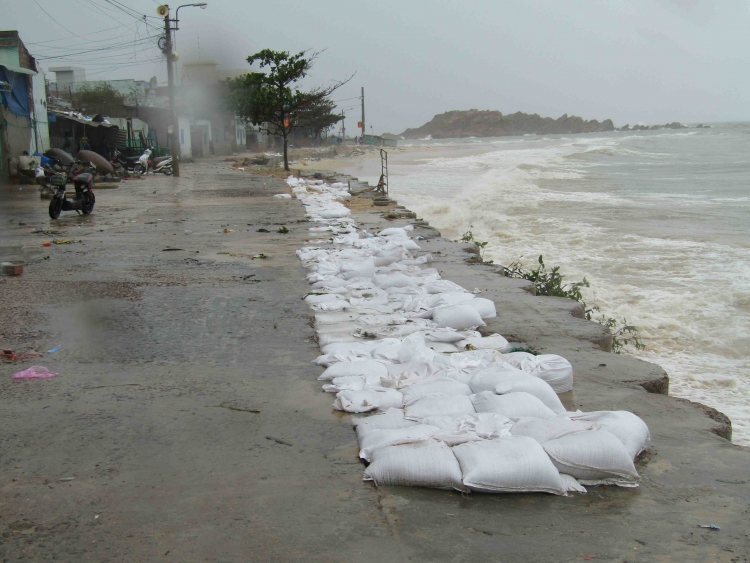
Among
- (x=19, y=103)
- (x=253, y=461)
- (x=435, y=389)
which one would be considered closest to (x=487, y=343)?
(x=435, y=389)

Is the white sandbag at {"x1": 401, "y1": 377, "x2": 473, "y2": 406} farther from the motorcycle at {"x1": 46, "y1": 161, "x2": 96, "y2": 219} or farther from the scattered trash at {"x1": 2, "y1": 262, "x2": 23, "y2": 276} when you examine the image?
the motorcycle at {"x1": 46, "y1": 161, "x2": 96, "y2": 219}

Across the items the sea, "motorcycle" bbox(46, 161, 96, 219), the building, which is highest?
the building

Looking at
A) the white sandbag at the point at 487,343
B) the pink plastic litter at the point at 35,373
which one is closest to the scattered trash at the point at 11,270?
the pink plastic litter at the point at 35,373

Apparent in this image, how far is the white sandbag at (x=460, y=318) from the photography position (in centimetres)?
391

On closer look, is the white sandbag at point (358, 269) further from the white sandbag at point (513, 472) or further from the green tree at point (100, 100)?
the green tree at point (100, 100)

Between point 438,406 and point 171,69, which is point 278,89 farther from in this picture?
point 438,406

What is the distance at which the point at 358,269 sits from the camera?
5398mm

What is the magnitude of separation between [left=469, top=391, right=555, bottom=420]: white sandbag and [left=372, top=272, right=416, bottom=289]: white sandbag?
2365 millimetres

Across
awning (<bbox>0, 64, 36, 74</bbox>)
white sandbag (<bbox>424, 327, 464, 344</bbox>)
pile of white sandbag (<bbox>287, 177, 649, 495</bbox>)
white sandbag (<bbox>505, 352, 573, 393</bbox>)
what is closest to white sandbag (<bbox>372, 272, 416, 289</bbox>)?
pile of white sandbag (<bbox>287, 177, 649, 495</bbox>)

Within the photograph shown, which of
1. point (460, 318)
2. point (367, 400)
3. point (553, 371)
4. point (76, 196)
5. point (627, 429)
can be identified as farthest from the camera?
point (76, 196)

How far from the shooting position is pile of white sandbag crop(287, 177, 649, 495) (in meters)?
2.14

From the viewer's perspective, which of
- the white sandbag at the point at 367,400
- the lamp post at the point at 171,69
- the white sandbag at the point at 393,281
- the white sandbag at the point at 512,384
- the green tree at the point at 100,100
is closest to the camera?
the white sandbag at the point at 512,384

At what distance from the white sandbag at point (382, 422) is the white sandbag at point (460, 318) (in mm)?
1350

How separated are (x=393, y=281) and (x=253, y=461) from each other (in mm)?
2785
